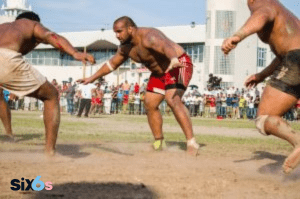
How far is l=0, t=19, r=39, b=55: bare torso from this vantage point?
19.4ft

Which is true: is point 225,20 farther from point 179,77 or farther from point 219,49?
point 179,77

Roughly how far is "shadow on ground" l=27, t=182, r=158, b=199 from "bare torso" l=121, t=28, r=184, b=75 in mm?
3334

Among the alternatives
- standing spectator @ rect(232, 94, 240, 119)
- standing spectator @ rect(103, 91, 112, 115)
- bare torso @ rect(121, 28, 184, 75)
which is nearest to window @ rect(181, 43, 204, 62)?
standing spectator @ rect(103, 91, 112, 115)

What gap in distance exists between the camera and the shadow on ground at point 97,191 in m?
3.79

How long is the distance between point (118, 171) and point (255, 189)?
152 centimetres

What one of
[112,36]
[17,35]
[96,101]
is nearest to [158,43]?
[17,35]

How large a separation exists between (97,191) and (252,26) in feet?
7.48

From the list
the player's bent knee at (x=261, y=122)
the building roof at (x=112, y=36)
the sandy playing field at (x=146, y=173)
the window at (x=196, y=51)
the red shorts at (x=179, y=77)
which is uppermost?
the building roof at (x=112, y=36)

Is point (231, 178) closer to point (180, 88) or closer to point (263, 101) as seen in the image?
point (263, 101)

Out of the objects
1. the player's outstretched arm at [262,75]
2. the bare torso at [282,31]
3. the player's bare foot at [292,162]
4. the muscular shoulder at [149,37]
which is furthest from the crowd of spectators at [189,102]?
the player's bare foot at [292,162]

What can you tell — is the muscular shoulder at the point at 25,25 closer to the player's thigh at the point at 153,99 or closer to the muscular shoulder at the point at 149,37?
the muscular shoulder at the point at 149,37

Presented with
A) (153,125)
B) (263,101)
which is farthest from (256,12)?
(153,125)

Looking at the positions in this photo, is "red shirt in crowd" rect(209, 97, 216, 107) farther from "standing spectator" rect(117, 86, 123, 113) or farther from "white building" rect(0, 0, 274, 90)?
"white building" rect(0, 0, 274, 90)

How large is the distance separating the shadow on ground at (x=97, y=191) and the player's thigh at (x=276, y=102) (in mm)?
1708
